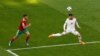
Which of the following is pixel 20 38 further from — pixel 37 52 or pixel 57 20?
pixel 57 20

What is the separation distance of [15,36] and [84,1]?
14985mm

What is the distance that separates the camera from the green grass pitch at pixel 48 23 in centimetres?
3020

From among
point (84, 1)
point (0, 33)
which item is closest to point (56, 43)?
point (0, 33)

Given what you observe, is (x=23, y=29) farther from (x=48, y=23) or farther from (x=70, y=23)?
(x=48, y=23)

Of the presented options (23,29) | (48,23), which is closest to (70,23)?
(23,29)

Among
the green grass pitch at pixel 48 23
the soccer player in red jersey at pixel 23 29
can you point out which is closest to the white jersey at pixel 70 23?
the green grass pitch at pixel 48 23

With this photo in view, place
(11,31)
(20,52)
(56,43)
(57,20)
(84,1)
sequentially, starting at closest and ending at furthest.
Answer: (20,52) → (56,43) → (11,31) → (57,20) → (84,1)

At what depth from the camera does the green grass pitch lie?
30203 mm

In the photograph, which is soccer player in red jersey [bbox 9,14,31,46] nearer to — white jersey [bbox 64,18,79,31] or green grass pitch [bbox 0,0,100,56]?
green grass pitch [bbox 0,0,100,56]

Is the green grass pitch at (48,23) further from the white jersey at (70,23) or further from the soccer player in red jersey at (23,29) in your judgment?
the white jersey at (70,23)

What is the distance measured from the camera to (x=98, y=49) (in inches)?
1208

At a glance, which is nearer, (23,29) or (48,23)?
(23,29)

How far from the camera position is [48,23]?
37.2 metres

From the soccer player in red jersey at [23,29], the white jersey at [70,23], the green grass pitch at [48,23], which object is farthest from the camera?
the white jersey at [70,23]
